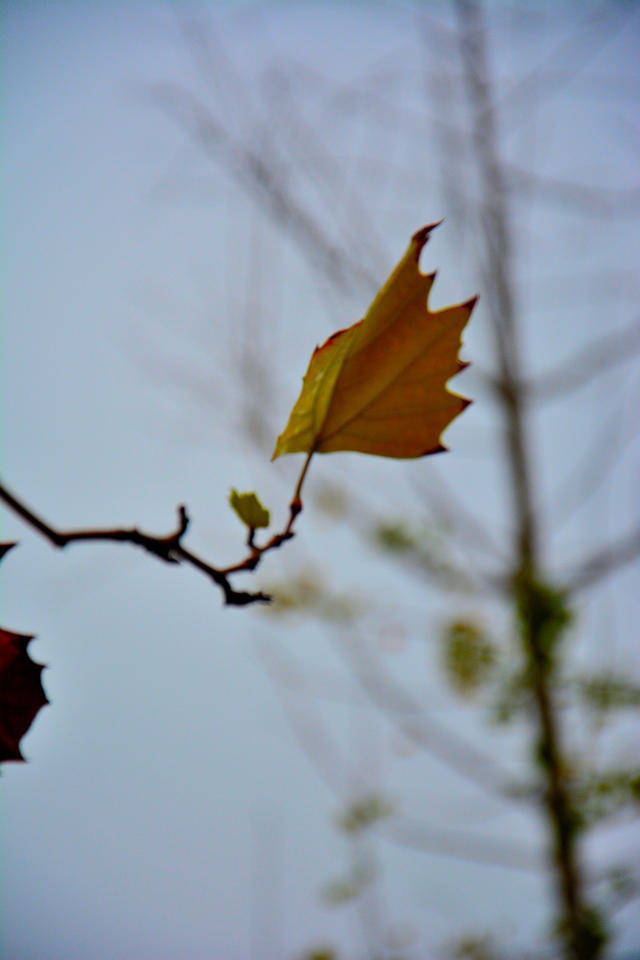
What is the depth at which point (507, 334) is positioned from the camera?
2.13m

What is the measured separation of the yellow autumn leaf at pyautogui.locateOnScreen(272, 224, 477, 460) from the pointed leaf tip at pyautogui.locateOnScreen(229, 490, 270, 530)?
0.03m

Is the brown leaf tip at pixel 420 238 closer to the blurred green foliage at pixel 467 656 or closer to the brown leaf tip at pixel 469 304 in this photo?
the brown leaf tip at pixel 469 304

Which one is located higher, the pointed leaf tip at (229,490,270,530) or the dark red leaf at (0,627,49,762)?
the pointed leaf tip at (229,490,270,530)

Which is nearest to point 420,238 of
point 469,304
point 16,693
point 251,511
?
point 469,304

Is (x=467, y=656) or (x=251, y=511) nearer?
(x=251, y=511)

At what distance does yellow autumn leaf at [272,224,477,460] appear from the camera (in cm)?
38

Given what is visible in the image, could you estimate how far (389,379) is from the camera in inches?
16.4

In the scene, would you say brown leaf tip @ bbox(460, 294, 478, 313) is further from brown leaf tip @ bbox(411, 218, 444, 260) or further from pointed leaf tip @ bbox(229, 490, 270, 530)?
pointed leaf tip @ bbox(229, 490, 270, 530)

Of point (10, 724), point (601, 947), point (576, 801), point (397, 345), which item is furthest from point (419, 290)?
point (601, 947)

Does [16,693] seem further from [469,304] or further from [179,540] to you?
[469,304]

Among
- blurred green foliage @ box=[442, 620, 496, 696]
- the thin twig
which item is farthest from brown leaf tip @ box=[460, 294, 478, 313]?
blurred green foliage @ box=[442, 620, 496, 696]

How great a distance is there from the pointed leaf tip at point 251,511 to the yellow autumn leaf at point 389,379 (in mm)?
35

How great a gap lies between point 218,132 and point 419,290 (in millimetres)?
2029

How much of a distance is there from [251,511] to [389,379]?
0.12 m
